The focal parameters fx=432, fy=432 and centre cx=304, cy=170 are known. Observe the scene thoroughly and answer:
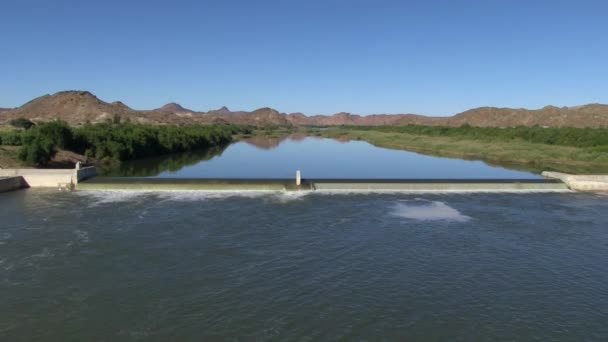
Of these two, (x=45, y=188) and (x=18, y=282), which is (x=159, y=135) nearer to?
(x=45, y=188)

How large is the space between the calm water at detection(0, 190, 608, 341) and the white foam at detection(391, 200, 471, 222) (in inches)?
5.4

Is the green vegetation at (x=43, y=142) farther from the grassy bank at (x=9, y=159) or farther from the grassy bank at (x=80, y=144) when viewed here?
the grassy bank at (x=9, y=159)

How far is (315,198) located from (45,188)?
21.3 metres

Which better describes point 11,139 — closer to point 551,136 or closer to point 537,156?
point 537,156

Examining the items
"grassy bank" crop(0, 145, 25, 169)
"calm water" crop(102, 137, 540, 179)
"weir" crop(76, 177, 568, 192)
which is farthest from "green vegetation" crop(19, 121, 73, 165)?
"weir" crop(76, 177, 568, 192)

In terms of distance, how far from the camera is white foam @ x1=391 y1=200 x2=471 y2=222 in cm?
2575

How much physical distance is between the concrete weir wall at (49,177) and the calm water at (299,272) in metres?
5.26

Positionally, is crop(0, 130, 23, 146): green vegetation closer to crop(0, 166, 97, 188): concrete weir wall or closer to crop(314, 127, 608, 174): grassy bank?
crop(0, 166, 97, 188): concrete weir wall

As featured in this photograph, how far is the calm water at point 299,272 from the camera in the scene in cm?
1319

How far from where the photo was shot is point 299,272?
17188 millimetres

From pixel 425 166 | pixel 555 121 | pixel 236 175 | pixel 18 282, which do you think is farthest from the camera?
pixel 555 121

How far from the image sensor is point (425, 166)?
187 feet

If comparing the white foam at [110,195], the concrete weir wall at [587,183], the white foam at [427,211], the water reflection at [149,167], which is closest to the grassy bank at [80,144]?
the water reflection at [149,167]

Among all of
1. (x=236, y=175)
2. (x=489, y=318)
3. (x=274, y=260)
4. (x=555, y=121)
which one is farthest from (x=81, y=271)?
(x=555, y=121)
